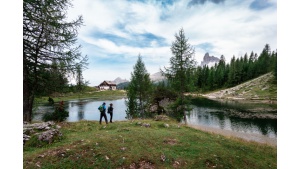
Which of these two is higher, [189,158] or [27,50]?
[27,50]

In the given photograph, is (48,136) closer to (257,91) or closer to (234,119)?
(234,119)

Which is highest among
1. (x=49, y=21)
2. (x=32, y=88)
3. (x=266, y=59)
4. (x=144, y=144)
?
(x=266, y=59)

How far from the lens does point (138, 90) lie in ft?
112

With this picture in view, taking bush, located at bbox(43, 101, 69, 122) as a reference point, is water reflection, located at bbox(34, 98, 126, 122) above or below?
below

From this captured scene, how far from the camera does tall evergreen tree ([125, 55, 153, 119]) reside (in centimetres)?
3281

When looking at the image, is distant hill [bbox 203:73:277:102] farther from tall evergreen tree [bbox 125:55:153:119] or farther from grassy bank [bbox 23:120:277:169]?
grassy bank [bbox 23:120:277:169]

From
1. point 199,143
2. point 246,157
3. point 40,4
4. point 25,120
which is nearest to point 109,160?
point 199,143

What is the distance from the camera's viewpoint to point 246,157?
10.6 metres

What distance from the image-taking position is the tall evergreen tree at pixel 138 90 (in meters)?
32.8

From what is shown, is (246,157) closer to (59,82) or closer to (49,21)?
(59,82)

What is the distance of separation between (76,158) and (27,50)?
9743mm

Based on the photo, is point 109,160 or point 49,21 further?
point 49,21

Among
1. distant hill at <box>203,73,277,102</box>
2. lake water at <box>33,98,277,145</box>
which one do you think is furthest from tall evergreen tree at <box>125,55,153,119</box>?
distant hill at <box>203,73,277,102</box>
